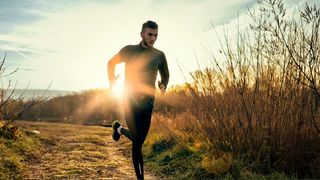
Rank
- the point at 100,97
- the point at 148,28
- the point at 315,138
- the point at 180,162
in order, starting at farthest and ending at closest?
the point at 100,97, the point at 180,162, the point at 315,138, the point at 148,28

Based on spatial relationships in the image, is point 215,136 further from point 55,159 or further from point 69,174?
point 55,159

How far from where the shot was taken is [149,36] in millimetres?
5750

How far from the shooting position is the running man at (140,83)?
5602 millimetres

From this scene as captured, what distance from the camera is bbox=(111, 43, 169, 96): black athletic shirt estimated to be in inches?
224

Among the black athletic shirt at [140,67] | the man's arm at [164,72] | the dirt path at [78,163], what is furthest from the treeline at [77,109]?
the black athletic shirt at [140,67]

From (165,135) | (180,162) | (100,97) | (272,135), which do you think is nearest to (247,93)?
(272,135)

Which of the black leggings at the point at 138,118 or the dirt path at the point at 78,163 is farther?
the dirt path at the point at 78,163

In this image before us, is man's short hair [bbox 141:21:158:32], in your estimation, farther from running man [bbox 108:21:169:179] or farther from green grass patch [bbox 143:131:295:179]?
green grass patch [bbox 143:131:295:179]

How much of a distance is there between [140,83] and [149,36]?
65 cm

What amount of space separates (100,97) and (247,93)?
22.6 metres

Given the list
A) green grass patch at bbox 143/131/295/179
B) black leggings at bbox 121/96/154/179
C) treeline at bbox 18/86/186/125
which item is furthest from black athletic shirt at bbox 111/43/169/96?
treeline at bbox 18/86/186/125

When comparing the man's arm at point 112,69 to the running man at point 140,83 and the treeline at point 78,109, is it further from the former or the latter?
the treeline at point 78,109

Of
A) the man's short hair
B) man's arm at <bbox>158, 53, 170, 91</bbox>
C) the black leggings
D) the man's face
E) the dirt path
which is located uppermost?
the man's short hair

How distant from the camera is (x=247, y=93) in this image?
662cm
